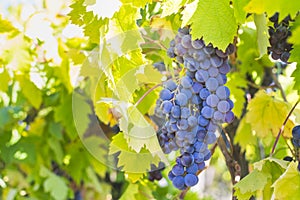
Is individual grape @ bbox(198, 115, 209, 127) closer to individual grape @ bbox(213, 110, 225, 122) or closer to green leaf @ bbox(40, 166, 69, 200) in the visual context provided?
individual grape @ bbox(213, 110, 225, 122)

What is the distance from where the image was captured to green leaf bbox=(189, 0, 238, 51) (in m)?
0.84

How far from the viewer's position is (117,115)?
1191mm

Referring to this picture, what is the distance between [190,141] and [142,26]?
345 mm

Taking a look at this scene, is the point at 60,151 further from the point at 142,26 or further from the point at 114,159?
the point at 142,26

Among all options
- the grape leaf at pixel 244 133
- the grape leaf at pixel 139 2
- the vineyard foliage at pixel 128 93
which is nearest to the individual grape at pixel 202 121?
the vineyard foliage at pixel 128 93

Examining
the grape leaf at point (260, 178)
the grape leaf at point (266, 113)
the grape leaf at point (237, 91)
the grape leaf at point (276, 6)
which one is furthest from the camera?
the grape leaf at point (237, 91)

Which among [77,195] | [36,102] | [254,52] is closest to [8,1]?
Answer: [77,195]

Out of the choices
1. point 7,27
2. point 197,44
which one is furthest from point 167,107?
point 7,27

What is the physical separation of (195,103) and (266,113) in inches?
14.5

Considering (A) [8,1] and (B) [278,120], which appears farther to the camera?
(A) [8,1]

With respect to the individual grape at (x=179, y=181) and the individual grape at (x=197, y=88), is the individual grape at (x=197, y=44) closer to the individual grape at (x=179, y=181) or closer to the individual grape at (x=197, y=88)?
the individual grape at (x=197, y=88)

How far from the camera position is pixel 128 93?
3.26 feet

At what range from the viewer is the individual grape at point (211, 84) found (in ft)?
2.98

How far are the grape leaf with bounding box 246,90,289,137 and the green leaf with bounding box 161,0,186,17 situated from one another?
0.42 meters
